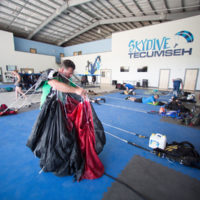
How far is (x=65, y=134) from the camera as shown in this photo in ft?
4.33

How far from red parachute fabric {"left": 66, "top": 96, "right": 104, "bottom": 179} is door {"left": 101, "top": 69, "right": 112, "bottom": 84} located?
535 inches

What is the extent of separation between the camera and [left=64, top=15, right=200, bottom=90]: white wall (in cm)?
934

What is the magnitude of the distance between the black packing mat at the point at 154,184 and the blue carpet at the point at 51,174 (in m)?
0.10

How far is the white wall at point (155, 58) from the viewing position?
368 inches

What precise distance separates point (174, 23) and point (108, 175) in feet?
41.2

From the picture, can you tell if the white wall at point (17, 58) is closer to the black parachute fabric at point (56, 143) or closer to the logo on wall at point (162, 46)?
the logo on wall at point (162, 46)

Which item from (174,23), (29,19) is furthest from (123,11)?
(29,19)

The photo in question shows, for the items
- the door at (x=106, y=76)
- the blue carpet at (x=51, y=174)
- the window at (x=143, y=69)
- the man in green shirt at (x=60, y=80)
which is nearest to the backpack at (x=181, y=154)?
the blue carpet at (x=51, y=174)

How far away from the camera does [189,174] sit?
5.14ft

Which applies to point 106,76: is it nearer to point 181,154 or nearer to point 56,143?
point 181,154

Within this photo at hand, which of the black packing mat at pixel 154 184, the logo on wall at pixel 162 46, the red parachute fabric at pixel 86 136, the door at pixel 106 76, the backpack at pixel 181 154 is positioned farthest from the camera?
the door at pixel 106 76

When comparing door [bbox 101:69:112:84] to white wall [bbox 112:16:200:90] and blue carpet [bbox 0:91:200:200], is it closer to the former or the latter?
white wall [bbox 112:16:200:90]

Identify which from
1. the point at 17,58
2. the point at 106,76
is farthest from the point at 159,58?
the point at 17,58

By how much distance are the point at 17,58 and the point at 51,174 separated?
1655 centimetres
